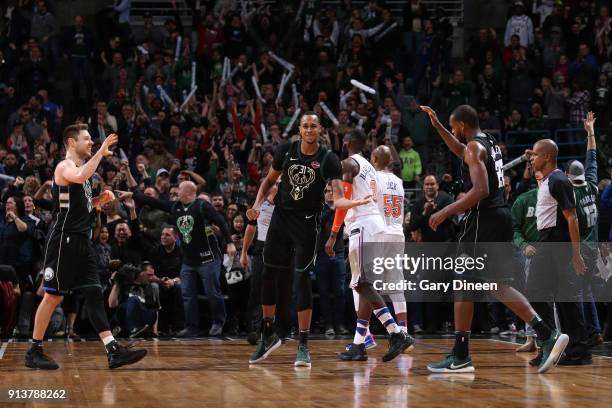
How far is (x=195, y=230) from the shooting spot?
14.2m

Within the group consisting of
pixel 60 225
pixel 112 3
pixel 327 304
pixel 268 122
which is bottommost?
pixel 327 304

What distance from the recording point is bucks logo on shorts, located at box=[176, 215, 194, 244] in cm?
1418

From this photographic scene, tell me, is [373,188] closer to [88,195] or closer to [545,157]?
[545,157]

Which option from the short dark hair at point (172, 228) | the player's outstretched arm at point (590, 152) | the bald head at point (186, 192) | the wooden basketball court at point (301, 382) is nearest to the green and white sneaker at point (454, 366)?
the wooden basketball court at point (301, 382)

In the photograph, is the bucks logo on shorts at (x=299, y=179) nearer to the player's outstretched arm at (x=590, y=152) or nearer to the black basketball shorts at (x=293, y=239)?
the black basketball shorts at (x=293, y=239)

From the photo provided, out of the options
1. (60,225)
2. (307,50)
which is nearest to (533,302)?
(60,225)

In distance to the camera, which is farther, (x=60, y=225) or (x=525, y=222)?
(x=525, y=222)

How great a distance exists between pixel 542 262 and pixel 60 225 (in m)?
4.48

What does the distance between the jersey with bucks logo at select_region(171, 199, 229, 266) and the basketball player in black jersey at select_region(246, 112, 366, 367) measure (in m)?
4.82

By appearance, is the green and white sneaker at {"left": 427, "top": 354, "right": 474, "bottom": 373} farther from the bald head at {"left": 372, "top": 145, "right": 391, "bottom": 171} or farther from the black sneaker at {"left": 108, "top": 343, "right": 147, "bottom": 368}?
the bald head at {"left": 372, "top": 145, "right": 391, "bottom": 171}

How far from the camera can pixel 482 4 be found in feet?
80.5

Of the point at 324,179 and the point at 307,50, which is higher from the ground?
the point at 307,50

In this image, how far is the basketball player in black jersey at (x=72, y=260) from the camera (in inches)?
357

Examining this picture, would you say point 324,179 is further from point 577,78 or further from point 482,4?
point 482,4
